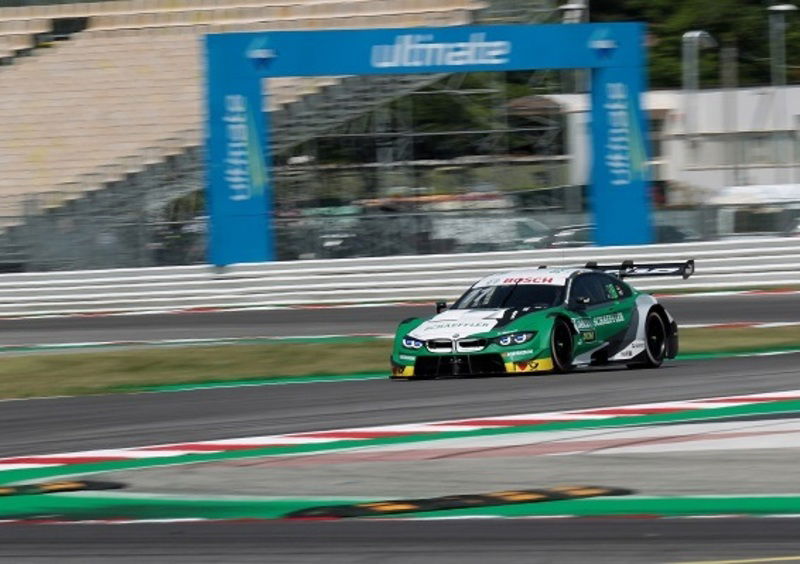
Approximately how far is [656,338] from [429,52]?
454 inches

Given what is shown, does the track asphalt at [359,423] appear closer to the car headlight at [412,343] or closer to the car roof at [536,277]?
the car headlight at [412,343]

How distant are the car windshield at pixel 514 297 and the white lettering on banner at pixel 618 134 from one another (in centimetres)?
1160

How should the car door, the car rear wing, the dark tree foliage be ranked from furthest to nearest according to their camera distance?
the dark tree foliage
the car door
the car rear wing

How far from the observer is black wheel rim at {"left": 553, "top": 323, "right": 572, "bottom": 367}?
586 inches

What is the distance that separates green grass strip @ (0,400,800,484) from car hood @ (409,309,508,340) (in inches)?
124

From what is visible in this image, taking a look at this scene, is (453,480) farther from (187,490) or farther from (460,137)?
(460,137)

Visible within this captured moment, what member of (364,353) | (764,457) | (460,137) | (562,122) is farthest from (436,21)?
(764,457)

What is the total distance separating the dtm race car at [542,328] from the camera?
14.8 meters

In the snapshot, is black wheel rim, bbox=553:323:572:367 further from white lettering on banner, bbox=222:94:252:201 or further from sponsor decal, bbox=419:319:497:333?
white lettering on banner, bbox=222:94:252:201

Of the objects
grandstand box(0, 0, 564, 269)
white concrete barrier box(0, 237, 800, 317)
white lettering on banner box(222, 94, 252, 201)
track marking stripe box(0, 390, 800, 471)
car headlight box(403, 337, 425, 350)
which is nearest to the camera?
track marking stripe box(0, 390, 800, 471)

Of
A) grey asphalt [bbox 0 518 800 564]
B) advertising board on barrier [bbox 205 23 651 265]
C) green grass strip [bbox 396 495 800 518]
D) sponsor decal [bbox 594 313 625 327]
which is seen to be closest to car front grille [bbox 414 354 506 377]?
sponsor decal [bbox 594 313 625 327]

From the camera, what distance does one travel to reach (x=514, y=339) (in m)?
14.7

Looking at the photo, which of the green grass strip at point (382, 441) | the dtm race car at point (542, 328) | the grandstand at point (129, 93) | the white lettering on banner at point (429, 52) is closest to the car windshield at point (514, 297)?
the dtm race car at point (542, 328)

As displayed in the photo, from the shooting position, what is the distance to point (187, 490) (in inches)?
367
